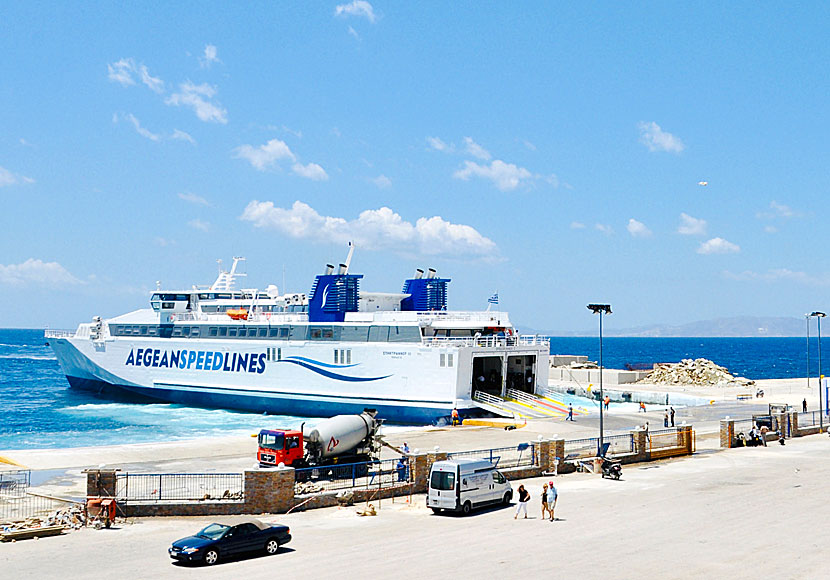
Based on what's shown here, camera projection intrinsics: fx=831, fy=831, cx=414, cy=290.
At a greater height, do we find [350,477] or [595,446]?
[595,446]

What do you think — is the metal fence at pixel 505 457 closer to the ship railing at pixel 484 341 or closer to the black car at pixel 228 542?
the black car at pixel 228 542

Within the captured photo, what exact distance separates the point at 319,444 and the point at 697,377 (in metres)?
62.8

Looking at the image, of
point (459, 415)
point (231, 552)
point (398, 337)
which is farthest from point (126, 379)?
point (231, 552)

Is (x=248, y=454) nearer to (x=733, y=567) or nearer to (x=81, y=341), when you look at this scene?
(x=733, y=567)

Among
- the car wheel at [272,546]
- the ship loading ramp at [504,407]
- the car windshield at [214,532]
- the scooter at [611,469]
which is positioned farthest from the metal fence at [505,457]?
the ship loading ramp at [504,407]

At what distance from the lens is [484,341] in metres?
48.1

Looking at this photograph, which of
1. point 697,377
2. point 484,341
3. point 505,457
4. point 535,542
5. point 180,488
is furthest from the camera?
point 697,377

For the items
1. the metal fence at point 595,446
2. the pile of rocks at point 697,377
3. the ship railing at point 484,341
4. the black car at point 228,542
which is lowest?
the black car at point 228,542

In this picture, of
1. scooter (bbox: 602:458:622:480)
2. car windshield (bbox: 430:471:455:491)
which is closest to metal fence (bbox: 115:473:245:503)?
car windshield (bbox: 430:471:455:491)

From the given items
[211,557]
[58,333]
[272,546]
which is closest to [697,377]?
[58,333]

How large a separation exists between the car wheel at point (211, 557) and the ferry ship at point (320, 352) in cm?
2837

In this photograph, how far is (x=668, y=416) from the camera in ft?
146

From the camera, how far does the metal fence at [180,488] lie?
23578 millimetres

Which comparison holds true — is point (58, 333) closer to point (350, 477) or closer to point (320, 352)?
point (320, 352)
